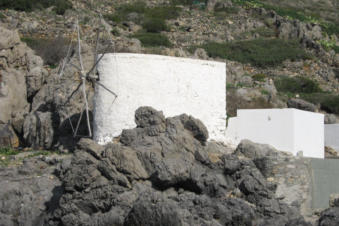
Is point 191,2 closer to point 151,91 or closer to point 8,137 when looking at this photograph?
point 8,137

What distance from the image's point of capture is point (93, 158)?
66.7 feet

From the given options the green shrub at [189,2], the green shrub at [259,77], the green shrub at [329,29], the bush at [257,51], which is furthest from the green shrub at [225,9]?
the green shrub at [259,77]

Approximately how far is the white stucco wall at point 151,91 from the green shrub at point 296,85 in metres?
21.0

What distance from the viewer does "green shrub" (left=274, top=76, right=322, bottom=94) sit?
147 ft

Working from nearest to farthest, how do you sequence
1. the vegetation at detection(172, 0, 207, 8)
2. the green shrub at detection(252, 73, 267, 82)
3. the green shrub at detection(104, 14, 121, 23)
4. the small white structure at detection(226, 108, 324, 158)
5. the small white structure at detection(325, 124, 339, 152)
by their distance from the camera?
the small white structure at detection(226, 108, 324, 158) < the small white structure at detection(325, 124, 339, 152) < the green shrub at detection(252, 73, 267, 82) < the green shrub at detection(104, 14, 121, 23) < the vegetation at detection(172, 0, 207, 8)

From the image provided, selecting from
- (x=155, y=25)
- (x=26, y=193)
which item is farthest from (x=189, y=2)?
(x=26, y=193)

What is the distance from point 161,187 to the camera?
20.0m

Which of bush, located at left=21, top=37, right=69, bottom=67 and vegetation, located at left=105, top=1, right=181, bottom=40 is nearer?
bush, located at left=21, top=37, right=69, bottom=67

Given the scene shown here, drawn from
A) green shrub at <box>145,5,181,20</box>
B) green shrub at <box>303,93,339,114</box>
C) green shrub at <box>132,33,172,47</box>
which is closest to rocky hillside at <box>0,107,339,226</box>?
green shrub at <box>303,93,339,114</box>

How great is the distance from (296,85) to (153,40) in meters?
11.9

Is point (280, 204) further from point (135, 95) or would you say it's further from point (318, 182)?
point (135, 95)

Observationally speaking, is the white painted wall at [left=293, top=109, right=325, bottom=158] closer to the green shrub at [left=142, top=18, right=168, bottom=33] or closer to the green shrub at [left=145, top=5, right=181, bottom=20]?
the green shrub at [left=142, top=18, right=168, bottom=33]

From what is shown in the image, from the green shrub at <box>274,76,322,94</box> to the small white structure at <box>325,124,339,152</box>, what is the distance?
13.9 metres

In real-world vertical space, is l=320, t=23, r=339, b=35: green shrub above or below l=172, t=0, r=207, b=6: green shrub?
below
